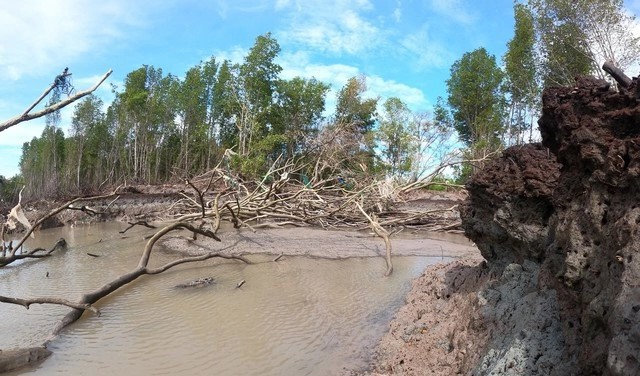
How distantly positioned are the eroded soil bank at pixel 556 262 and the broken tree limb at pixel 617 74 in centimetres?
9

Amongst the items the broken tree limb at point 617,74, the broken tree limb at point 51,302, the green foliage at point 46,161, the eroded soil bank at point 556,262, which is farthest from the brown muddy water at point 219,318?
the green foliage at point 46,161

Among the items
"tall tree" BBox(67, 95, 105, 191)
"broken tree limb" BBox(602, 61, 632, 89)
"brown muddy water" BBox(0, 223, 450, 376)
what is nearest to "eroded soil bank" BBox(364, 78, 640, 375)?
"broken tree limb" BBox(602, 61, 632, 89)

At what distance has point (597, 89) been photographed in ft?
9.21

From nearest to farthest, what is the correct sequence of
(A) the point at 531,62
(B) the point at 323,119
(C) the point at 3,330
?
(C) the point at 3,330, (A) the point at 531,62, (B) the point at 323,119

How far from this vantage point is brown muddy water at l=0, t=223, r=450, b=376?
4.55 metres

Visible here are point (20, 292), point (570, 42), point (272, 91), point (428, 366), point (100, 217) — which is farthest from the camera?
point (272, 91)

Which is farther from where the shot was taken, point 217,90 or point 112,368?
point 217,90

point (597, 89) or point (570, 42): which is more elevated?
point (570, 42)

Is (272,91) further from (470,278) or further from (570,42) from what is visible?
(470,278)

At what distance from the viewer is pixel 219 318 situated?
5871mm

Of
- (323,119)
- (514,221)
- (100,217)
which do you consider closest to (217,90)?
(323,119)

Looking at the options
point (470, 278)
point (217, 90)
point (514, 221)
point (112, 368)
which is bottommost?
point (112, 368)

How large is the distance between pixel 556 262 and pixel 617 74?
1.23m

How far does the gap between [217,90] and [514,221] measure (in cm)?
3321
